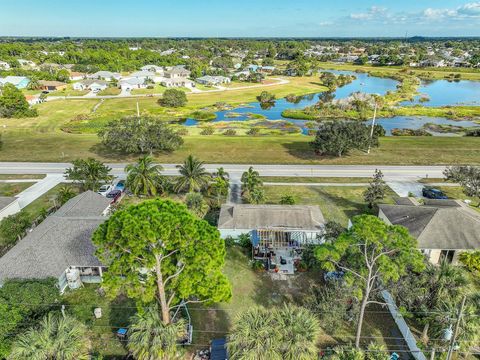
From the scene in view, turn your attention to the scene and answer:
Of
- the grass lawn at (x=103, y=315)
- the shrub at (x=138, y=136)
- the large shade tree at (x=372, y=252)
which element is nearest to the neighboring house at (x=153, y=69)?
the shrub at (x=138, y=136)

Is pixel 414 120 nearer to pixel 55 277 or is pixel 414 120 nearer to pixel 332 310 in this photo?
pixel 332 310

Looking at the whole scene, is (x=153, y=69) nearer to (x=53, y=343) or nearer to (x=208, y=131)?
(x=208, y=131)

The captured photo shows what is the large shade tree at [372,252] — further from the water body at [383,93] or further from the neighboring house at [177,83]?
the neighboring house at [177,83]

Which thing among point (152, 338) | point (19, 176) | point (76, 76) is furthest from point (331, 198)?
point (76, 76)

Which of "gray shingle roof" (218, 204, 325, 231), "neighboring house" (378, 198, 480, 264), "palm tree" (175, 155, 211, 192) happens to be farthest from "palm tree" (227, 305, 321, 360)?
"palm tree" (175, 155, 211, 192)

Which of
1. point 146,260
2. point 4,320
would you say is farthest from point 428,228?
point 4,320
